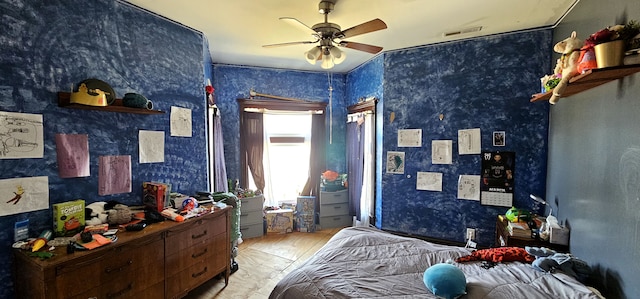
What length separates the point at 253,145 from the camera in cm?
414

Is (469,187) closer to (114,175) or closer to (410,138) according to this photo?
(410,138)

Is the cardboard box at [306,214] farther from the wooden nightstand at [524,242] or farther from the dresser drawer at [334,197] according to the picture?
the wooden nightstand at [524,242]

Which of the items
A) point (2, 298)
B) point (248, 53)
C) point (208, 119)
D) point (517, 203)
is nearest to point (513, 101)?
point (517, 203)

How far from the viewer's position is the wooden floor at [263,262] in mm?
2520

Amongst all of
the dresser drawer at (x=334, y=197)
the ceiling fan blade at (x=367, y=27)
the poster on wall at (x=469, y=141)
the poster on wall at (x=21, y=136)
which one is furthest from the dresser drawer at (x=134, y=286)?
the poster on wall at (x=469, y=141)

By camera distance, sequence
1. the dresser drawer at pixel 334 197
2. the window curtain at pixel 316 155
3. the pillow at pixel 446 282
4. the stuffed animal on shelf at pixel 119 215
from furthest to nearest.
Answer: the window curtain at pixel 316 155
the dresser drawer at pixel 334 197
the stuffed animal on shelf at pixel 119 215
the pillow at pixel 446 282

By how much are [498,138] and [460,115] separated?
0.47m

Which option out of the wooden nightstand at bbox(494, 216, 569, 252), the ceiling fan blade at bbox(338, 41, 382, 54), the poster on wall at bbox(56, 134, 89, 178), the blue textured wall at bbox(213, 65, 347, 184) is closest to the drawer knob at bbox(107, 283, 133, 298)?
the poster on wall at bbox(56, 134, 89, 178)

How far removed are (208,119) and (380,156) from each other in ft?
7.49

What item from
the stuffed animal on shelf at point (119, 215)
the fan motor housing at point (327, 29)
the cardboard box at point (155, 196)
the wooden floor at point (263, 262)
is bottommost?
the wooden floor at point (263, 262)

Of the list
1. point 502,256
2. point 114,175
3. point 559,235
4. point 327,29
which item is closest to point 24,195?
point 114,175

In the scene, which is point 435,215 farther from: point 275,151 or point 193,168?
point 193,168

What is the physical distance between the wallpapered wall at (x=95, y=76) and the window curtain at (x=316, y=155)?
195cm

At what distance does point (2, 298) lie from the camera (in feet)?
5.14
